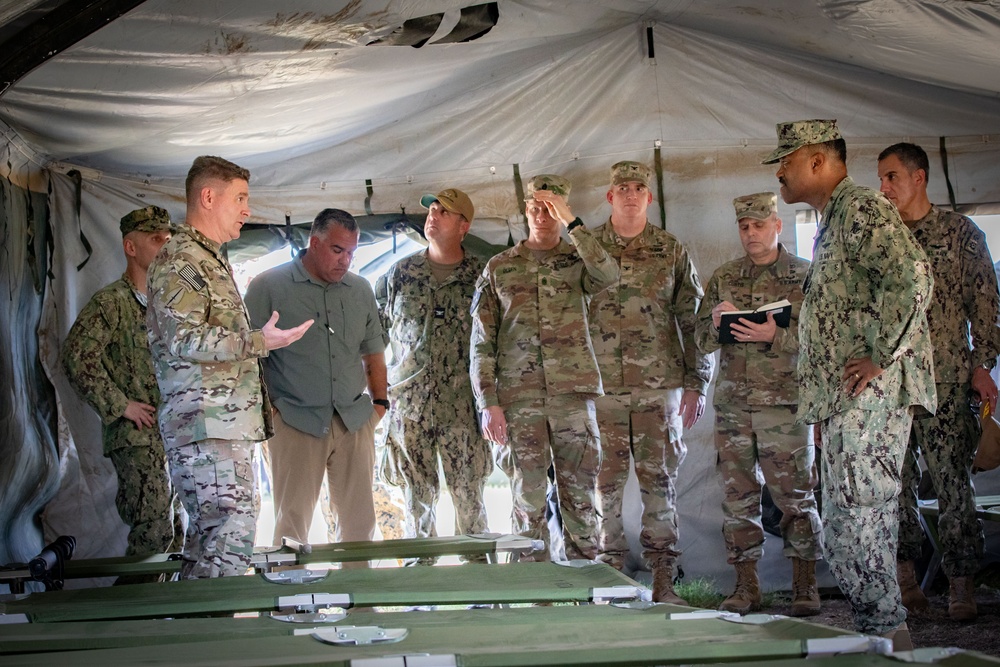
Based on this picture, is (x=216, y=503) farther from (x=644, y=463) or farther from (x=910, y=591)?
(x=910, y=591)

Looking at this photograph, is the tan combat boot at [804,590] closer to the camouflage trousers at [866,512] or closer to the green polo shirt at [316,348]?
the camouflage trousers at [866,512]

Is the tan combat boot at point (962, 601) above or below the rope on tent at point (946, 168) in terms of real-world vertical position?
below

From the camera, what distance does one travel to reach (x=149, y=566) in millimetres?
4047

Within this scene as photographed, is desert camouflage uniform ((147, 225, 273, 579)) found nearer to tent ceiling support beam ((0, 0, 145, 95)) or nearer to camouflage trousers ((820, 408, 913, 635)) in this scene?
tent ceiling support beam ((0, 0, 145, 95))

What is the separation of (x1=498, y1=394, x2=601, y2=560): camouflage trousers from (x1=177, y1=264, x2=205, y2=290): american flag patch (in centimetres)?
195

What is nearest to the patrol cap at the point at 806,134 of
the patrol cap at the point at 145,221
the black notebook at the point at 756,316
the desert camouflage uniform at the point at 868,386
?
the desert camouflage uniform at the point at 868,386

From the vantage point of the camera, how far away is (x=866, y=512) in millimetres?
3639

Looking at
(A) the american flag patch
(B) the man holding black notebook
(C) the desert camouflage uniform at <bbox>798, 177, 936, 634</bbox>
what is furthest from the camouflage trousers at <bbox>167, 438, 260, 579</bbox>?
(B) the man holding black notebook

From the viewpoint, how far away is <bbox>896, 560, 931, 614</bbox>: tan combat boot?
484 cm

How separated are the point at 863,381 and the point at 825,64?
2.71 m

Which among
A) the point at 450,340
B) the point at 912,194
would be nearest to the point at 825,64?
the point at 912,194

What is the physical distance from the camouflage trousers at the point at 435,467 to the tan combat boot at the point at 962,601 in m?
2.22

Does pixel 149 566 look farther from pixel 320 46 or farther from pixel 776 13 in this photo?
pixel 776 13

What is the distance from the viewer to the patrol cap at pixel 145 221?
17.4 feet
